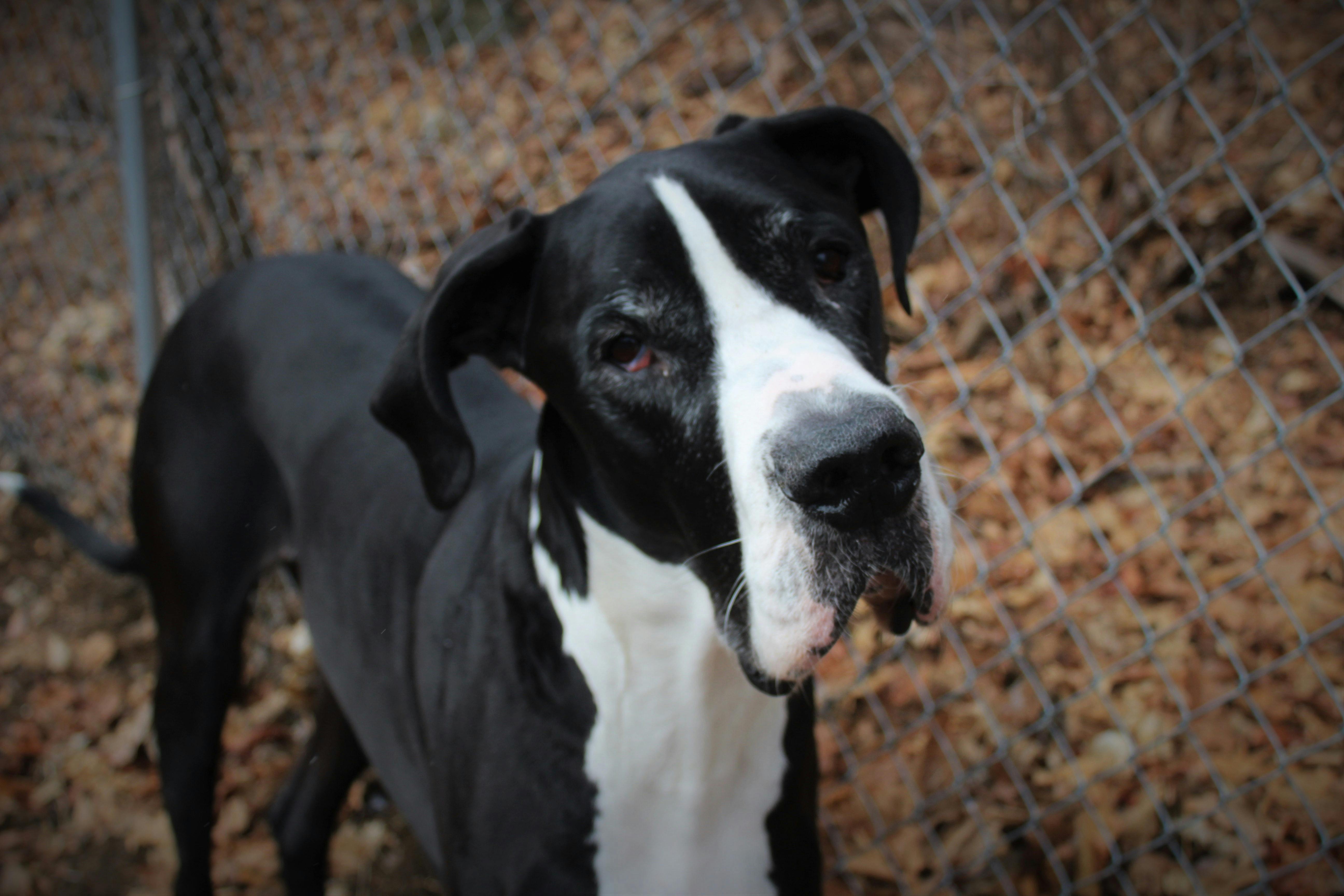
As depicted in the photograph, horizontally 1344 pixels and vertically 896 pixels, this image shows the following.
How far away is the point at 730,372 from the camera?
54.3 inches

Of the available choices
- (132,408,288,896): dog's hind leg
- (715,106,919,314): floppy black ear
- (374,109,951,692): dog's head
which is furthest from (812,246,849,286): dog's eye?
(132,408,288,896): dog's hind leg

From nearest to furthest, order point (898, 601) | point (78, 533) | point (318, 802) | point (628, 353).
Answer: point (898, 601)
point (628, 353)
point (318, 802)
point (78, 533)

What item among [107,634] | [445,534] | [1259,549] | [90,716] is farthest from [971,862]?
[107,634]

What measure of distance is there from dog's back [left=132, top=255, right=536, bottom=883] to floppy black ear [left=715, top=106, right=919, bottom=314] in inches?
35.6

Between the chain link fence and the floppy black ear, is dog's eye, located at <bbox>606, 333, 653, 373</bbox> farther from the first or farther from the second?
the chain link fence

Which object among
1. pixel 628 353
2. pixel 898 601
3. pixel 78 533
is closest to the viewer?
pixel 898 601

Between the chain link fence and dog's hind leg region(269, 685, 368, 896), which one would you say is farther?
dog's hind leg region(269, 685, 368, 896)

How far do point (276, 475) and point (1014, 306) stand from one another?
2.58 metres

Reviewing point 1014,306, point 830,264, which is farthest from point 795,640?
point 1014,306

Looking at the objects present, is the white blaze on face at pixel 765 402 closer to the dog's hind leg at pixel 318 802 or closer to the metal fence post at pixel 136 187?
the dog's hind leg at pixel 318 802

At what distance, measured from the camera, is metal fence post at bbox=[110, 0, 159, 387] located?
3.53 meters

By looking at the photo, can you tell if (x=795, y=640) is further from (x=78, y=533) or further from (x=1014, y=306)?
(x=78, y=533)

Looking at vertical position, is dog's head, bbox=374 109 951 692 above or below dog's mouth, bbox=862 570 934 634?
above

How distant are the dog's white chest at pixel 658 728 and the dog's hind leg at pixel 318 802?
1.37 meters
